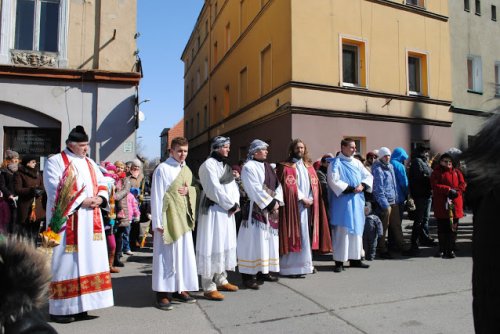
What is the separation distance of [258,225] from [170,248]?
1451mm

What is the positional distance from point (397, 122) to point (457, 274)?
897 centimetres

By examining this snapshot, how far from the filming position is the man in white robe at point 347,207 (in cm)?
650

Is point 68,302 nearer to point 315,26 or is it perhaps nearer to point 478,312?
point 478,312

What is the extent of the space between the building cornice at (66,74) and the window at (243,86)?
299 inches

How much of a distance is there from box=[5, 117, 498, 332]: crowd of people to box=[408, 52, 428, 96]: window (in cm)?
770

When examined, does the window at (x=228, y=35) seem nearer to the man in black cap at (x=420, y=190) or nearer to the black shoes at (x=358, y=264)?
the man in black cap at (x=420, y=190)

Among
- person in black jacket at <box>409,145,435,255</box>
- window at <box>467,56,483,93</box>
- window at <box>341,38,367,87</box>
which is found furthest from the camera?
window at <box>467,56,483,93</box>

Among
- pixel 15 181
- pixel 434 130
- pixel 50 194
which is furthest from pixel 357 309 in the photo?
pixel 434 130

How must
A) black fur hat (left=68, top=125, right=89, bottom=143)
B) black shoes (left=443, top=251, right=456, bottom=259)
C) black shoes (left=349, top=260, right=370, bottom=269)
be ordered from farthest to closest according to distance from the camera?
black shoes (left=443, top=251, right=456, bottom=259), black shoes (left=349, top=260, right=370, bottom=269), black fur hat (left=68, top=125, right=89, bottom=143)

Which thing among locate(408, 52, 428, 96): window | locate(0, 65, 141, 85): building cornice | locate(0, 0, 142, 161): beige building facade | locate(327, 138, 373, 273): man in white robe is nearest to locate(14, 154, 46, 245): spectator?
locate(0, 0, 142, 161): beige building facade

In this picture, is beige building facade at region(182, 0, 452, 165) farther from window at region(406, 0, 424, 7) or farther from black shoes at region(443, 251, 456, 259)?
black shoes at region(443, 251, 456, 259)

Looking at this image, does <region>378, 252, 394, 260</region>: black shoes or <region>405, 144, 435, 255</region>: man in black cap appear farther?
<region>405, 144, 435, 255</region>: man in black cap

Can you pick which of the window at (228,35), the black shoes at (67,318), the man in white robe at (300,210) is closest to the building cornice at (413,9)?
the window at (228,35)

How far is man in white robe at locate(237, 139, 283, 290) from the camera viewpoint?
5590 mm
